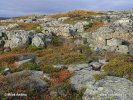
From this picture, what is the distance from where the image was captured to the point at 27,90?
21.5 m

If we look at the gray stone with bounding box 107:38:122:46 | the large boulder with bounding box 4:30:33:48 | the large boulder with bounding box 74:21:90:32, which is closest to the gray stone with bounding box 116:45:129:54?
the gray stone with bounding box 107:38:122:46

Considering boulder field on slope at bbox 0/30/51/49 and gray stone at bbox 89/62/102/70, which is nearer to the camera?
gray stone at bbox 89/62/102/70

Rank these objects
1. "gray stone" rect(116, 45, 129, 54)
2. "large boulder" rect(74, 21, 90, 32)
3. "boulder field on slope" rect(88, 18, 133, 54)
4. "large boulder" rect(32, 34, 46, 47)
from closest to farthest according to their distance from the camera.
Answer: "gray stone" rect(116, 45, 129, 54) → "boulder field on slope" rect(88, 18, 133, 54) → "large boulder" rect(32, 34, 46, 47) → "large boulder" rect(74, 21, 90, 32)

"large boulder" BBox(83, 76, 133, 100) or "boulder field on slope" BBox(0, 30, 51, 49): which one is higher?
"boulder field on slope" BBox(0, 30, 51, 49)

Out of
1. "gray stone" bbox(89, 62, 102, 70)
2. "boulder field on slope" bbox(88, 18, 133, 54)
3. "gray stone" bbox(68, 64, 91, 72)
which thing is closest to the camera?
"gray stone" bbox(68, 64, 91, 72)

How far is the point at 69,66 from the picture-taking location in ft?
89.7

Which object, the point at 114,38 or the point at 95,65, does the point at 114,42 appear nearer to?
the point at 114,38

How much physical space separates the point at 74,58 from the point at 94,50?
6203mm

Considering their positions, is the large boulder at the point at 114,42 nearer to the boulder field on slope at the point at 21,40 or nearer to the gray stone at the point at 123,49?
the gray stone at the point at 123,49

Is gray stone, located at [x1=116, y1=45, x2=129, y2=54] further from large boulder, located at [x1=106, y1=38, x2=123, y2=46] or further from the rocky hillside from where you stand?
large boulder, located at [x1=106, y1=38, x2=123, y2=46]

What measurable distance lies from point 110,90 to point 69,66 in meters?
7.43

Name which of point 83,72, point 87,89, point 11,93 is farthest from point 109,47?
point 11,93

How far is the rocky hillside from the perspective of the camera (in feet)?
69.7

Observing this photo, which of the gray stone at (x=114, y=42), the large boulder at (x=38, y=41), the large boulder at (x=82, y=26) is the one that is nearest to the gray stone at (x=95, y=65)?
the gray stone at (x=114, y=42)
